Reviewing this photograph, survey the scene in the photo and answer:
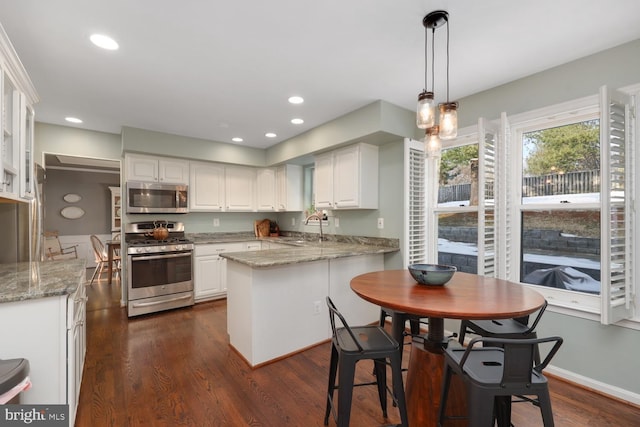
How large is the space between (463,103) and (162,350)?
12.7 ft

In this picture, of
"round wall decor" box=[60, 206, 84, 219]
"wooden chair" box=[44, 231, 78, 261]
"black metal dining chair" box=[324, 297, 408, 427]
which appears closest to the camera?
"black metal dining chair" box=[324, 297, 408, 427]

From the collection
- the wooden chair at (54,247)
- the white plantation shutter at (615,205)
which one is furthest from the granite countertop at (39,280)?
the wooden chair at (54,247)

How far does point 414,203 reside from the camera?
324 centimetres

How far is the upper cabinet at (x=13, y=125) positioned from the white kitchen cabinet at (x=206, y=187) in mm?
2217

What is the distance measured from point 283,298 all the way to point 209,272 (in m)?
2.12

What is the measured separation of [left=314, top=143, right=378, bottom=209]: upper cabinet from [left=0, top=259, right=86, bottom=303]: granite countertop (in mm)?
2554

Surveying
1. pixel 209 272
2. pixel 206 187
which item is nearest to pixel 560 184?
pixel 209 272

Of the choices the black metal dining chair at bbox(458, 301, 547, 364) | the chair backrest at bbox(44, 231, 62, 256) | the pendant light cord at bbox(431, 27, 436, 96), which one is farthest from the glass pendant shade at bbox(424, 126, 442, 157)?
the chair backrest at bbox(44, 231, 62, 256)

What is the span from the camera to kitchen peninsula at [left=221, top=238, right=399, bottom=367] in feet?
8.03

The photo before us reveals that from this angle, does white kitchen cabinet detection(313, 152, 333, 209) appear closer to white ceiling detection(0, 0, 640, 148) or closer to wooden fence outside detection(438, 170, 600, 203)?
white ceiling detection(0, 0, 640, 148)

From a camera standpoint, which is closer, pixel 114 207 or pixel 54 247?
pixel 54 247

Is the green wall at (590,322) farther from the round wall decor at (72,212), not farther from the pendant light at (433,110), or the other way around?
the round wall decor at (72,212)

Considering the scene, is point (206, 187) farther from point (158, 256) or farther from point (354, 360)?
point (354, 360)

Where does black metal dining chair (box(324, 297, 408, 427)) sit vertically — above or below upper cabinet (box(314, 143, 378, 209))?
below
